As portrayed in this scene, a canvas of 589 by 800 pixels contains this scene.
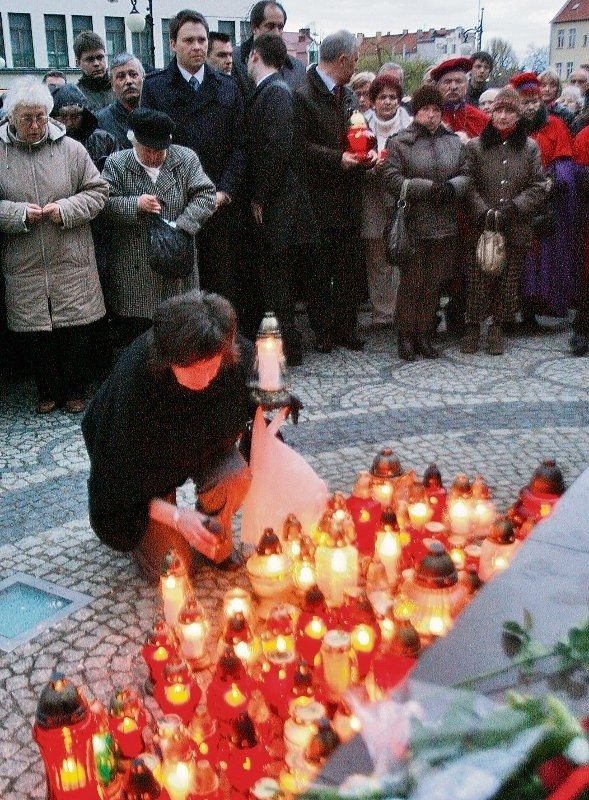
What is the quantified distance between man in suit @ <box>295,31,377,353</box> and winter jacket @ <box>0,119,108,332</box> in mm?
1900

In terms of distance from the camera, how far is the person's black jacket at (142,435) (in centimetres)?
325

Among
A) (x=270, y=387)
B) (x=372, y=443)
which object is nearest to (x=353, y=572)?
(x=270, y=387)

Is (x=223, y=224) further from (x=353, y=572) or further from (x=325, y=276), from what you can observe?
(x=353, y=572)

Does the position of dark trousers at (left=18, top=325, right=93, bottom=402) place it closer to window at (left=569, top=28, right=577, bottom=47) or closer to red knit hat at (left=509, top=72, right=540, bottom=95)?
red knit hat at (left=509, top=72, right=540, bottom=95)

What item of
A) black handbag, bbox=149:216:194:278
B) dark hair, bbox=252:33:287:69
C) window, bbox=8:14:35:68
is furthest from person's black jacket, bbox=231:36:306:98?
window, bbox=8:14:35:68

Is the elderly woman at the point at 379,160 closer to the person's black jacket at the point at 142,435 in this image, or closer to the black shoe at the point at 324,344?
the black shoe at the point at 324,344

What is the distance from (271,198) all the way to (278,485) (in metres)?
3.19

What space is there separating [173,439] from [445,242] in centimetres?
402

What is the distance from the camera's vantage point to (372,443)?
5141 mm

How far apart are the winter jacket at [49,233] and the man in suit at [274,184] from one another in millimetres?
1277

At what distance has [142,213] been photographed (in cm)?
547

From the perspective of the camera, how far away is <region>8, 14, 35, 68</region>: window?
3872 centimetres

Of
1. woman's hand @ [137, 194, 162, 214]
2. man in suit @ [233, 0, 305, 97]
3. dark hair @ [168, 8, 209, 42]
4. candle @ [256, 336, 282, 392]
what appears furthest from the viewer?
man in suit @ [233, 0, 305, 97]

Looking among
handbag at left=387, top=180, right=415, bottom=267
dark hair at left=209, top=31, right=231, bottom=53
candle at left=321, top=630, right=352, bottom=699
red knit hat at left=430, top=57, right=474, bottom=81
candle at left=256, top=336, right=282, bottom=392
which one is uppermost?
dark hair at left=209, top=31, right=231, bottom=53
